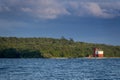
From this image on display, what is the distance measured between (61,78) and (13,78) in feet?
25.5

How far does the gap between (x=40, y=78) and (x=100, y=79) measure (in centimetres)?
971

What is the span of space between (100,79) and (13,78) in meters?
14.1

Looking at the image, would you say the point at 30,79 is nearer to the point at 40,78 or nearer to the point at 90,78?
the point at 40,78

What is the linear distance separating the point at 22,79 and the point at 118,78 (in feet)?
51.3

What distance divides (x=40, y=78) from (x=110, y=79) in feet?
37.2

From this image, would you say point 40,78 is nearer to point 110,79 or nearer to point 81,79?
point 81,79

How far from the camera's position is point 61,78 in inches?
2803

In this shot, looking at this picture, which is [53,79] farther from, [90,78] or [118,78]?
[118,78]

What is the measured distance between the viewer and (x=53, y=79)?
229 ft

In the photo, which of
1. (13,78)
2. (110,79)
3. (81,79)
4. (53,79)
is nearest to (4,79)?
(13,78)

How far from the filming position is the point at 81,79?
69312 mm

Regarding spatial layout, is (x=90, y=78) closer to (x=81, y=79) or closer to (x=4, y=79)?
(x=81, y=79)

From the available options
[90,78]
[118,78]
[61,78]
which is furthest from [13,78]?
[118,78]

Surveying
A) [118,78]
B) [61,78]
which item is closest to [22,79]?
[61,78]
